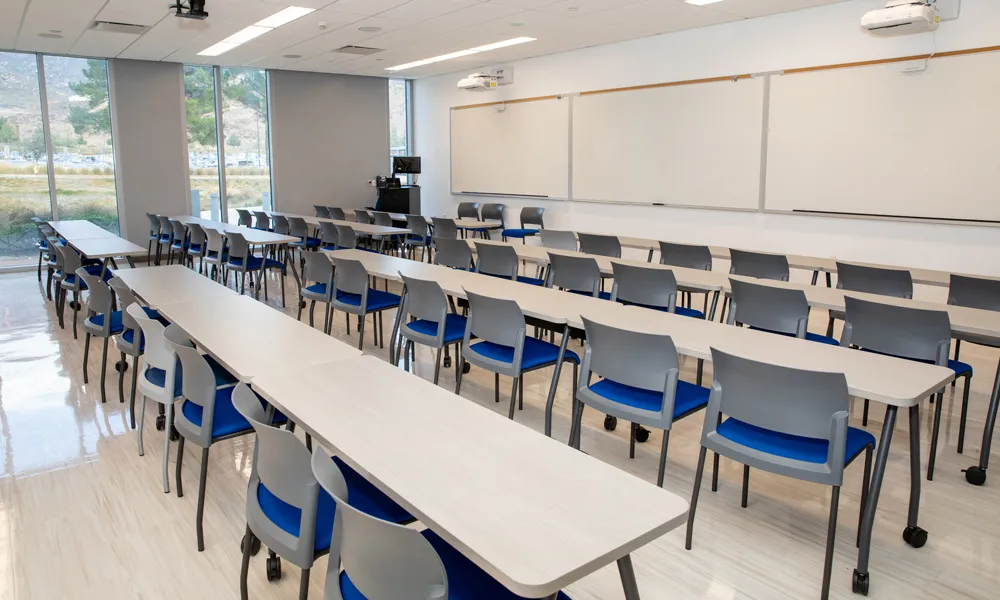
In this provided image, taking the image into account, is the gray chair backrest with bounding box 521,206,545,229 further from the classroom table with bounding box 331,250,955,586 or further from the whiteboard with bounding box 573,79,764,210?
the classroom table with bounding box 331,250,955,586

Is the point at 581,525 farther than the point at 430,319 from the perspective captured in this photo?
No

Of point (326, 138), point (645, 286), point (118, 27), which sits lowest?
point (645, 286)

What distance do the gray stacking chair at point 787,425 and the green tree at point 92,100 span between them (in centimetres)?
1120

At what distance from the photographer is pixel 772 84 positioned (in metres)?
7.52

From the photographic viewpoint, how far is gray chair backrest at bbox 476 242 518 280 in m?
5.58

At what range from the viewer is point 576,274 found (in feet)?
16.7

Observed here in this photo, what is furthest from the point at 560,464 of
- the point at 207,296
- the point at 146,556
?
the point at 207,296

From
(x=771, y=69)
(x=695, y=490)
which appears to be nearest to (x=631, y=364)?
(x=695, y=490)

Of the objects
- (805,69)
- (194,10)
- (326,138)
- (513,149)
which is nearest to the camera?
(194,10)

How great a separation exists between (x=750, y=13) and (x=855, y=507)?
6055mm

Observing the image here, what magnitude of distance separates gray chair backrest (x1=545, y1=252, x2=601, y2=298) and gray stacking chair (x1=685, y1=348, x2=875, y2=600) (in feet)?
7.59

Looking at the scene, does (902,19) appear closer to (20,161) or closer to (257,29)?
(257,29)

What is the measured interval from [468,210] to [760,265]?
670cm

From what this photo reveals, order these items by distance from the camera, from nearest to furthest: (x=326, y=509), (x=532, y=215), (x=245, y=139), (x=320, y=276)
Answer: (x=326, y=509), (x=320, y=276), (x=532, y=215), (x=245, y=139)
